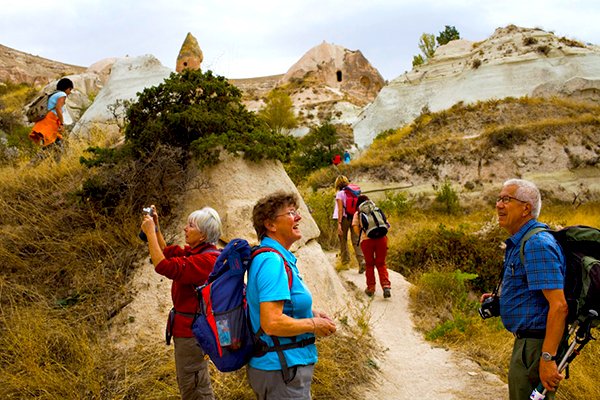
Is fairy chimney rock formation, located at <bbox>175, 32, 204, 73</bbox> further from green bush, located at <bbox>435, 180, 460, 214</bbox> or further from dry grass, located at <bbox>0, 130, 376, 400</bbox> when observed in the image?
dry grass, located at <bbox>0, 130, 376, 400</bbox>

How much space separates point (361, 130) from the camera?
26625mm

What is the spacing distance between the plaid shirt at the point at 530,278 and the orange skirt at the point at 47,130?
6.79 metres

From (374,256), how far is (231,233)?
8.50 feet

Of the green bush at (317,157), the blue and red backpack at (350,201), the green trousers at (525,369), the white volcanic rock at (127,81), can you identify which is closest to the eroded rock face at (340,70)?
the green bush at (317,157)

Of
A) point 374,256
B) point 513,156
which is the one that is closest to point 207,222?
point 374,256

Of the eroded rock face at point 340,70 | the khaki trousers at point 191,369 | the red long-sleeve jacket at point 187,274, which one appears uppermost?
the eroded rock face at point 340,70

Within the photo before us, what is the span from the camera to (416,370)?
484cm

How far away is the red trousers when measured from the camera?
6.50 meters

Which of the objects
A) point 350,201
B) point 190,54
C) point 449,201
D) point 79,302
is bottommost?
point 449,201

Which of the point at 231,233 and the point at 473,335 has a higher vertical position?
the point at 231,233

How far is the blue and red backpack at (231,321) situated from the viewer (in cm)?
209

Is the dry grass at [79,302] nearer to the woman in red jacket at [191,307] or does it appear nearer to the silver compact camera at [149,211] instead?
the woman in red jacket at [191,307]

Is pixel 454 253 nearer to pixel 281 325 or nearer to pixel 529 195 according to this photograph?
pixel 529 195

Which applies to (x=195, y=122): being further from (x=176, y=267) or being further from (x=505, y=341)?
(x=505, y=341)
